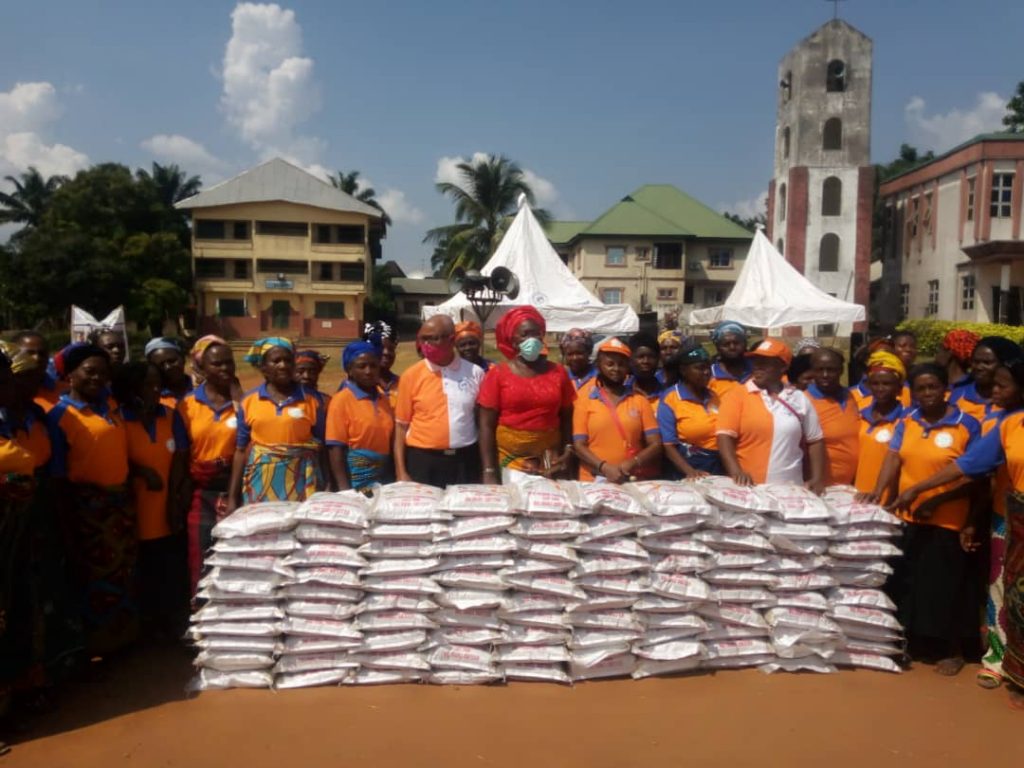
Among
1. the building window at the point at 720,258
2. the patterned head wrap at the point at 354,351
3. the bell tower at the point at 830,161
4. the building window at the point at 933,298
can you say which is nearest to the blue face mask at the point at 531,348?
the patterned head wrap at the point at 354,351

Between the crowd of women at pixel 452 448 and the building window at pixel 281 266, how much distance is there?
34.2 m

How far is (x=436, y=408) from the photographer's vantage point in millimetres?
4680

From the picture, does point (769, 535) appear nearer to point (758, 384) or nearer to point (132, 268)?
point (758, 384)

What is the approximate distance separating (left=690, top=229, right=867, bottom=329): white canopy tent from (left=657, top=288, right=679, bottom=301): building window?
70.3 feet

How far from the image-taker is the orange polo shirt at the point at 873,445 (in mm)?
4656

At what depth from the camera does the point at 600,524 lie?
3959mm

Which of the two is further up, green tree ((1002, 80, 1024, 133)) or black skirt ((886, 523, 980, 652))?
green tree ((1002, 80, 1024, 133))

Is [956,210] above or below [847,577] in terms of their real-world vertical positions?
above

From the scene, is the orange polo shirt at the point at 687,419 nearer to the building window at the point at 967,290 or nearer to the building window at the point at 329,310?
the building window at the point at 967,290

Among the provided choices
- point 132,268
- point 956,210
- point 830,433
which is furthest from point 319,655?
point 132,268

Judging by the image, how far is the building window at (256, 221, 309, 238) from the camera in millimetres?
37719

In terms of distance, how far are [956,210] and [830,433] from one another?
2706 cm

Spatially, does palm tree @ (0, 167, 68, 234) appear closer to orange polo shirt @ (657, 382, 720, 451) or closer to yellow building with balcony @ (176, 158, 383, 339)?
yellow building with balcony @ (176, 158, 383, 339)

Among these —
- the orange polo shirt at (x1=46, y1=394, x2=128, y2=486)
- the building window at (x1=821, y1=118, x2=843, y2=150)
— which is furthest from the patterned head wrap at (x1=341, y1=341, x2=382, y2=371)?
the building window at (x1=821, y1=118, x2=843, y2=150)
